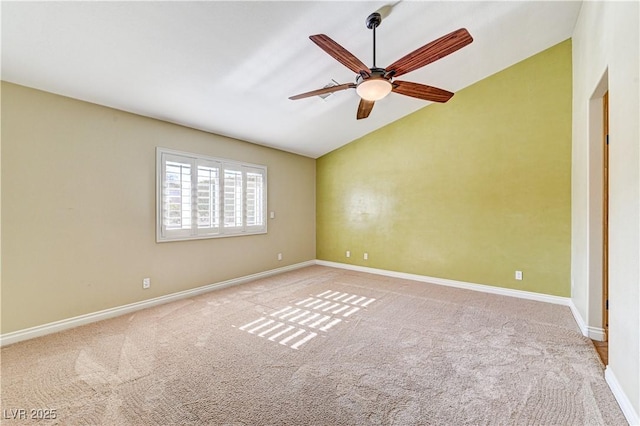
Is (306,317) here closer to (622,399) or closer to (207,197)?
(207,197)

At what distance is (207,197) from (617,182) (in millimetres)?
4364

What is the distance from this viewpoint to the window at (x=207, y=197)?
3670mm

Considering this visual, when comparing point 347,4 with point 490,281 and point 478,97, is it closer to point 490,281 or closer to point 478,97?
point 478,97

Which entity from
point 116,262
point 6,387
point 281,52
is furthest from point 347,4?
point 6,387

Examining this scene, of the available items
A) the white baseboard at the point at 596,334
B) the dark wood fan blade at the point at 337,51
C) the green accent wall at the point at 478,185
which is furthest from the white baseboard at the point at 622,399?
the dark wood fan blade at the point at 337,51

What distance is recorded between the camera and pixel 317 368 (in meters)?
2.17

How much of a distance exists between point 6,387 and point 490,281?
5291 mm

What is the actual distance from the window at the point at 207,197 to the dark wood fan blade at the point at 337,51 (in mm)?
2706

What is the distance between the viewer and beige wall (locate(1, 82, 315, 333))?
260 centimetres

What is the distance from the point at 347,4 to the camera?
7.66ft

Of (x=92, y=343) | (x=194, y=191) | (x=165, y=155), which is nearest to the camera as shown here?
(x=92, y=343)

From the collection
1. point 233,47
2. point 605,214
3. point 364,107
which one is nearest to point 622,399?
point 605,214

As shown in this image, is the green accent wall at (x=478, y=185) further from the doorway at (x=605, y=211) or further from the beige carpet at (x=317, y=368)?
the doorway at (x=605, y=211)

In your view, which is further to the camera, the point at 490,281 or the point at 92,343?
the point at 490,281
